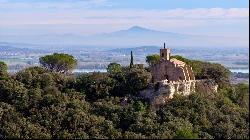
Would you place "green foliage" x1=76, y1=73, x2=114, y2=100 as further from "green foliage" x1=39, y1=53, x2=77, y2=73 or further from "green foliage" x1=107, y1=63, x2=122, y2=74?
"green foliage" x1=39, y1=53, x2=77, y2=73

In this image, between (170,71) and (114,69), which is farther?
(114,69)

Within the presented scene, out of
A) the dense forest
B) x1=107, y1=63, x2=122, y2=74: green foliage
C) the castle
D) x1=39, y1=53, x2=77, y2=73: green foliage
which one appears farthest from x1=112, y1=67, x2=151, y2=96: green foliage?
x1=39, y1=53, x2=77, y2=73: green foliage

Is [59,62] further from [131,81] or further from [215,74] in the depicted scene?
[215,74]

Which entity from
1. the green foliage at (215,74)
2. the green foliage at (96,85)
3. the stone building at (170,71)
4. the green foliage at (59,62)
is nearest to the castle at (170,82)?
the stone building at (170,71)

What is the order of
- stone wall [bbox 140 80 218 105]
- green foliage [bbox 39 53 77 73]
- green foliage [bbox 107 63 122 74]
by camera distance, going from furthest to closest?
green foliage [bbox 39 53 77 73] → green foliage [bbox 107 63 122 74] → stone wall [bbox 140 80 218 105]

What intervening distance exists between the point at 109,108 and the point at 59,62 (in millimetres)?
15774

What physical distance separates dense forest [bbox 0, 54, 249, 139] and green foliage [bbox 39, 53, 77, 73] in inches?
304

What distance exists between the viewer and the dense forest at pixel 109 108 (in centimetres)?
3431

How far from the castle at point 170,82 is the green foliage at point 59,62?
41.2 ft

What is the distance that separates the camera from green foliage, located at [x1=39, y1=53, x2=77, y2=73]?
5200 centimetres

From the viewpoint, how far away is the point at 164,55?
1631 inches

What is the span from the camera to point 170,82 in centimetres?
3825

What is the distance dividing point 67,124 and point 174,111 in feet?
21.8

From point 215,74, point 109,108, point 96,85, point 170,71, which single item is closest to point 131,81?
point 96,85
